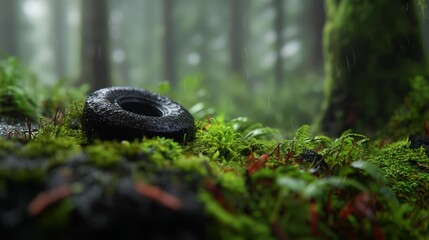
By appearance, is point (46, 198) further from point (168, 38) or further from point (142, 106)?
point (168, 38)

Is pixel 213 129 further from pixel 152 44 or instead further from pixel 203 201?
pixel 152 44

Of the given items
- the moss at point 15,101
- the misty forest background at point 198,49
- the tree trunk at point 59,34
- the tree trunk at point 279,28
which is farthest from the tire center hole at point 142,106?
the tree trunk at point 59,34

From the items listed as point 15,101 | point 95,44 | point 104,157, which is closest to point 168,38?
point 95,44

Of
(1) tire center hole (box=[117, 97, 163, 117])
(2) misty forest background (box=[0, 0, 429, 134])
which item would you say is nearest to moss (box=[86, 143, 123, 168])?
(1) tire center hole (box=[117, 97, 163, 117])

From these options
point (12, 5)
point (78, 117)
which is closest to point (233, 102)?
point (78, 117)

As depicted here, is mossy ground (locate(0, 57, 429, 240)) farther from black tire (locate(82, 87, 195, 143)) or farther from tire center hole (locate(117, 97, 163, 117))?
tire center hole (locate(117, 97, 163, 117))

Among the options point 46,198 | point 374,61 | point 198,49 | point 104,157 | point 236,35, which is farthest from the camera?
point 198,49

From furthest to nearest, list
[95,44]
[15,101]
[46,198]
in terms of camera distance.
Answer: [95,44] → [15,101] → [46,198]

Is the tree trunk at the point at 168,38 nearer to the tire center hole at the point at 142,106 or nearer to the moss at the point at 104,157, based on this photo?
the tire center hole at the point at 142,106
